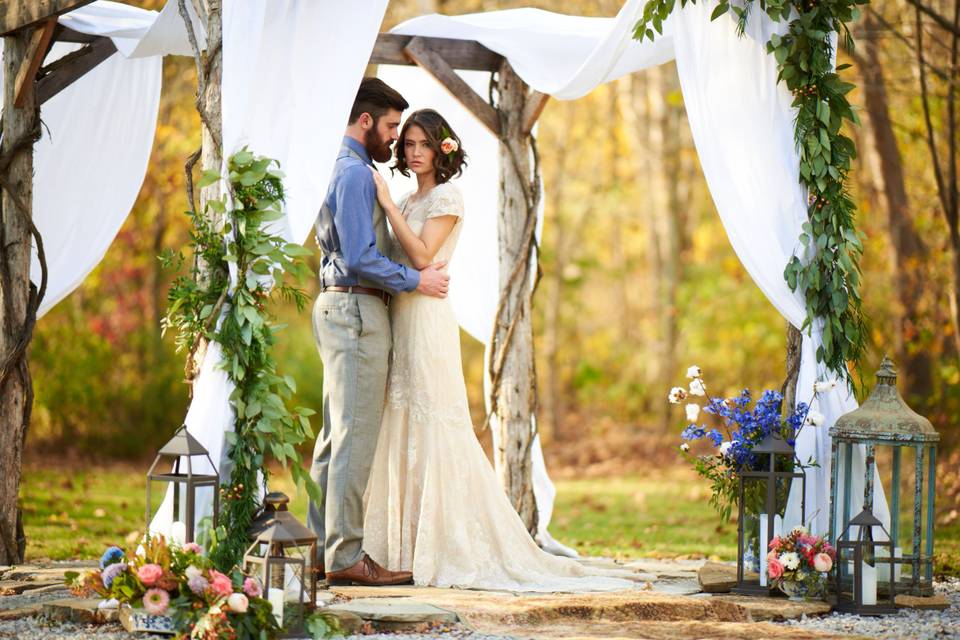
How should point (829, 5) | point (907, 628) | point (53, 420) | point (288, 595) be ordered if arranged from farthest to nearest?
point (53, 420)
point (829, 5)
point (907, 628)
point (288, 595)

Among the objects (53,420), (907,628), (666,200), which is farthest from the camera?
(666,200)

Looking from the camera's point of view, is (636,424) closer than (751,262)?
No

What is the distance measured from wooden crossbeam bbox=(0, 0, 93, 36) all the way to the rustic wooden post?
2.15 m

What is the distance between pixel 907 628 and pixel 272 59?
9.81ft

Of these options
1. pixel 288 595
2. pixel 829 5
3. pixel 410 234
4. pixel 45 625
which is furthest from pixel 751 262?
pixel 45 625

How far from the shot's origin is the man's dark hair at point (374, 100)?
4.87 m

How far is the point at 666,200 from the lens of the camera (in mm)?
13961

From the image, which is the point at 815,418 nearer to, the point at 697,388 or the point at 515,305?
the point at 697,388

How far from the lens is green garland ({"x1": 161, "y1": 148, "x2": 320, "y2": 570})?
417 centimetres

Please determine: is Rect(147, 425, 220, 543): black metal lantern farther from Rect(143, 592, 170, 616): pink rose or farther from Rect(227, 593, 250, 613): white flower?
Rect(227, 593, 250, 613): white flower

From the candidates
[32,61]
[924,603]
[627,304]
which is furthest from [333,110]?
[627,304]

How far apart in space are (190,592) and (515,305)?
287cm

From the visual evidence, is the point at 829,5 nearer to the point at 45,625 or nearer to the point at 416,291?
the point at 416,291

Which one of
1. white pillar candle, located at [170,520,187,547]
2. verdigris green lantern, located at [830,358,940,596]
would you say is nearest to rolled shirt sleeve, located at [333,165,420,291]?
white pillar candle, located at [170,520,187,547]
